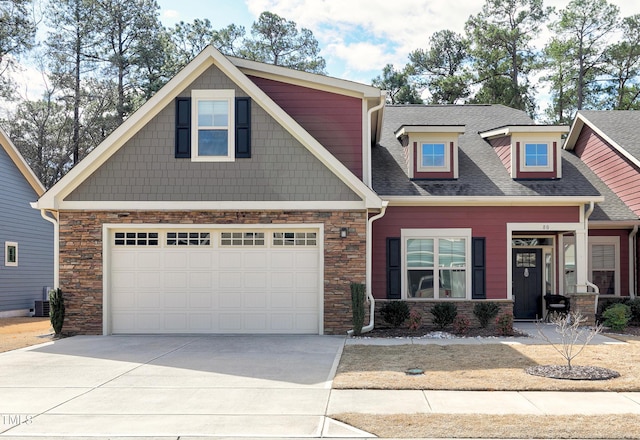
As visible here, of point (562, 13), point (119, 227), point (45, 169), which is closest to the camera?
point (119, 227)

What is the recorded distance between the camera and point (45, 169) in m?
33.7

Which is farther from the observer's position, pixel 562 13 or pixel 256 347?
pixel 562 13

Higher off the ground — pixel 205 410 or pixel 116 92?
pixel 116 92

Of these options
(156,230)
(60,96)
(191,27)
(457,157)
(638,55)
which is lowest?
(156,230)

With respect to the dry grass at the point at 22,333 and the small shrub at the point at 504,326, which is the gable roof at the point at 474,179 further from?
the dry grass at the point at 22,333

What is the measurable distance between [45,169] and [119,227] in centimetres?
2119

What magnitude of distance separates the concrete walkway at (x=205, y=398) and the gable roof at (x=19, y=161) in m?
12.3

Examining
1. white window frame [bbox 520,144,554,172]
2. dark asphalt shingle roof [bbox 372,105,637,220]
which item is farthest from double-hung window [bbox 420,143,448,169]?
white window frame [bbox 520,144,554,172]

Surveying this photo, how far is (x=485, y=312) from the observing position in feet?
52.9

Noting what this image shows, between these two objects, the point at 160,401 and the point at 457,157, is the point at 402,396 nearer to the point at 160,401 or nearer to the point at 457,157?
the point at 160,401

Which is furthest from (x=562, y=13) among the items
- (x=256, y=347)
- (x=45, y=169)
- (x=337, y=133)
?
(x=256, y=347)

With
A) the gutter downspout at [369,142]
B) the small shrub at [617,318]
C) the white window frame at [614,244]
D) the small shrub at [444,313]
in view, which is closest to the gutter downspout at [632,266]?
the white window frame at [614,244]

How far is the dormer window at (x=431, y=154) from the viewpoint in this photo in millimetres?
17406

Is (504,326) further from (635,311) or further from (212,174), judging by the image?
(212,174)
